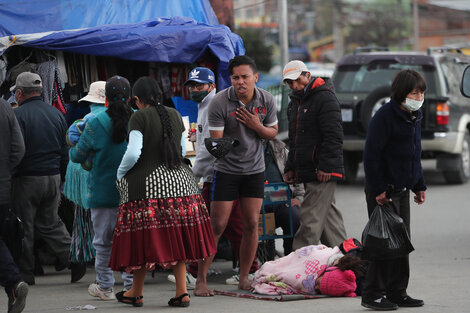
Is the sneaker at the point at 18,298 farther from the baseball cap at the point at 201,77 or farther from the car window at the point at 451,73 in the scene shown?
the car window at the point at 451,73

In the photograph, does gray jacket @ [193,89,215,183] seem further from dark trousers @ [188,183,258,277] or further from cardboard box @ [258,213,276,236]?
cardboard box @ [258,213,276,236]

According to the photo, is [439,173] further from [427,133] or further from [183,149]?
[183,149]

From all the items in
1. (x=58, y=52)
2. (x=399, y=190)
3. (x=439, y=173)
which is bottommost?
(x=439, y=173)

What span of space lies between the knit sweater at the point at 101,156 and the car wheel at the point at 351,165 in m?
9.68

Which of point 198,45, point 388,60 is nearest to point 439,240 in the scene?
point 198,45

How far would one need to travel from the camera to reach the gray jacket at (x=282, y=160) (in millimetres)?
9023

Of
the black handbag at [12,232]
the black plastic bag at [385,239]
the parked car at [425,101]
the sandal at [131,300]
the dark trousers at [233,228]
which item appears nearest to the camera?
the black plastic bag at [385,239]

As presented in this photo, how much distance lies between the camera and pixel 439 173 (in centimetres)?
1912

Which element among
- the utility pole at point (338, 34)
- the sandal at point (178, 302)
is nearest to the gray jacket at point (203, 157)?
the sandal at point (178, 302)

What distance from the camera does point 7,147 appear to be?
Answer: 738cm

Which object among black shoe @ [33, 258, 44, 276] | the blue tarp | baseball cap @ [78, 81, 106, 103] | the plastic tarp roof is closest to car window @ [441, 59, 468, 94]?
the blue tarp

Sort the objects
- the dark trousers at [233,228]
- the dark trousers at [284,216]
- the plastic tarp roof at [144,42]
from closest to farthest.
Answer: the dark trousers at [233,228] < the dark trousers at [284,216] < the plastic tarp roof at [144,42]

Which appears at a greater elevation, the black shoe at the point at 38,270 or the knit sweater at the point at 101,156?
the knit sweater at the point at 101,156

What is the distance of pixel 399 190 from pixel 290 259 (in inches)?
54.4
